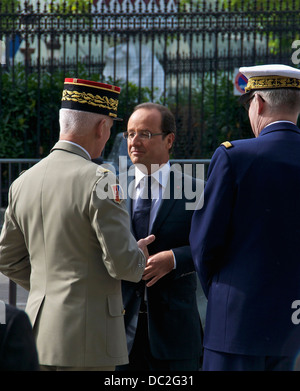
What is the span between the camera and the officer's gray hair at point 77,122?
2.90 metres

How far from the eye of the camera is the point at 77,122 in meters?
2.91

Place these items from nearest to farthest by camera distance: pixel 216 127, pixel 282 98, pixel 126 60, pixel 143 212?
1. pixel 282 98
2. pixel 143 212
3. pixel 126 60
4. pixel 216 127

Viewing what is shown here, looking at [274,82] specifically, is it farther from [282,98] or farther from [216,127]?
[216,127]

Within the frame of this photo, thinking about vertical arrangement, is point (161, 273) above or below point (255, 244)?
below

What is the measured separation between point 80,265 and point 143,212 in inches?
31.0

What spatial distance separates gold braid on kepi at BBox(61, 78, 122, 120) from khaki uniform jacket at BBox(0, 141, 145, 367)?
0.88 ft

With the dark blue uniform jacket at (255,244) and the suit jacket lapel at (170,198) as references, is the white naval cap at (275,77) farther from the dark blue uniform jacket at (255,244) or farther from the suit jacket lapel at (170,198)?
the suit jacket lapel at (170,198)

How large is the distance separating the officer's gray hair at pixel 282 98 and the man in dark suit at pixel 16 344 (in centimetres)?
160

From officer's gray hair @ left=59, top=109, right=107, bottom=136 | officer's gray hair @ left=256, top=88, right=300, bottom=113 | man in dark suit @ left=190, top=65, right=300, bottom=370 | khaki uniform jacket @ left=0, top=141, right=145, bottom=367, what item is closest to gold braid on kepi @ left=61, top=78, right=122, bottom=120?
officer's gray hair @ left=59, top=109, right=107, bottom=136

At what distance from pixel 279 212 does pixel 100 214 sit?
2.41 feet

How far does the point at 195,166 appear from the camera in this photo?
5.48 metres

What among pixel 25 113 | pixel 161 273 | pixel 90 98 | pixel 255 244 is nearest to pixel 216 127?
pixel 25 113

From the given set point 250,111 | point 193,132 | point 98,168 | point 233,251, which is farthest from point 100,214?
point 193,132

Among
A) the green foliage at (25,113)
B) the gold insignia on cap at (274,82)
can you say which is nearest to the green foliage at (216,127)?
the green foliage at (25,113)
